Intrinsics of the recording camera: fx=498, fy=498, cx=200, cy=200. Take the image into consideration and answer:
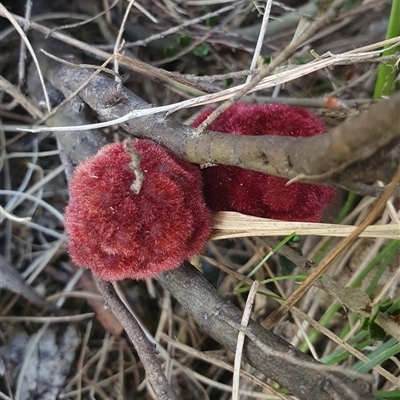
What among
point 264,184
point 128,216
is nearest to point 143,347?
point 128,216

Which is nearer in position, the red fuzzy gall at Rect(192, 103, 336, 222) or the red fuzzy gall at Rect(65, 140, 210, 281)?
the red fuzzy gall at Rect(65, 140, 210, 281)

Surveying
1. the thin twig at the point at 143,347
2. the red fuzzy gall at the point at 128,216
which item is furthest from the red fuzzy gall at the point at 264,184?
A: the thin twig at the point at 143,347

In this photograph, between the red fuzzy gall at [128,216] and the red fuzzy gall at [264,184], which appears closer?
the red fuzzy gall at [128,216]

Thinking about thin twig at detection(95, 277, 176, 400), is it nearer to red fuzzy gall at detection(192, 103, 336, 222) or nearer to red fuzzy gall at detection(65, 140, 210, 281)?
red fuzzy gall at detection(65, 140, 210, 281)

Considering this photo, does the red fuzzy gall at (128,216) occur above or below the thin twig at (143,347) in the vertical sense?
above

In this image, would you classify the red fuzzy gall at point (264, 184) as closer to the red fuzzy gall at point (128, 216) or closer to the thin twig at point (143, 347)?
the red fuzzy gall at point (128, 216)

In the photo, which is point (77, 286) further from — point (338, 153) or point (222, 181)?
point (338, 153)

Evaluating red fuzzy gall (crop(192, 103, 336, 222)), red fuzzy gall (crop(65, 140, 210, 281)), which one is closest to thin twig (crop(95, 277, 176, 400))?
red fuzzy gall (crop(65, 140, 210, 281))
